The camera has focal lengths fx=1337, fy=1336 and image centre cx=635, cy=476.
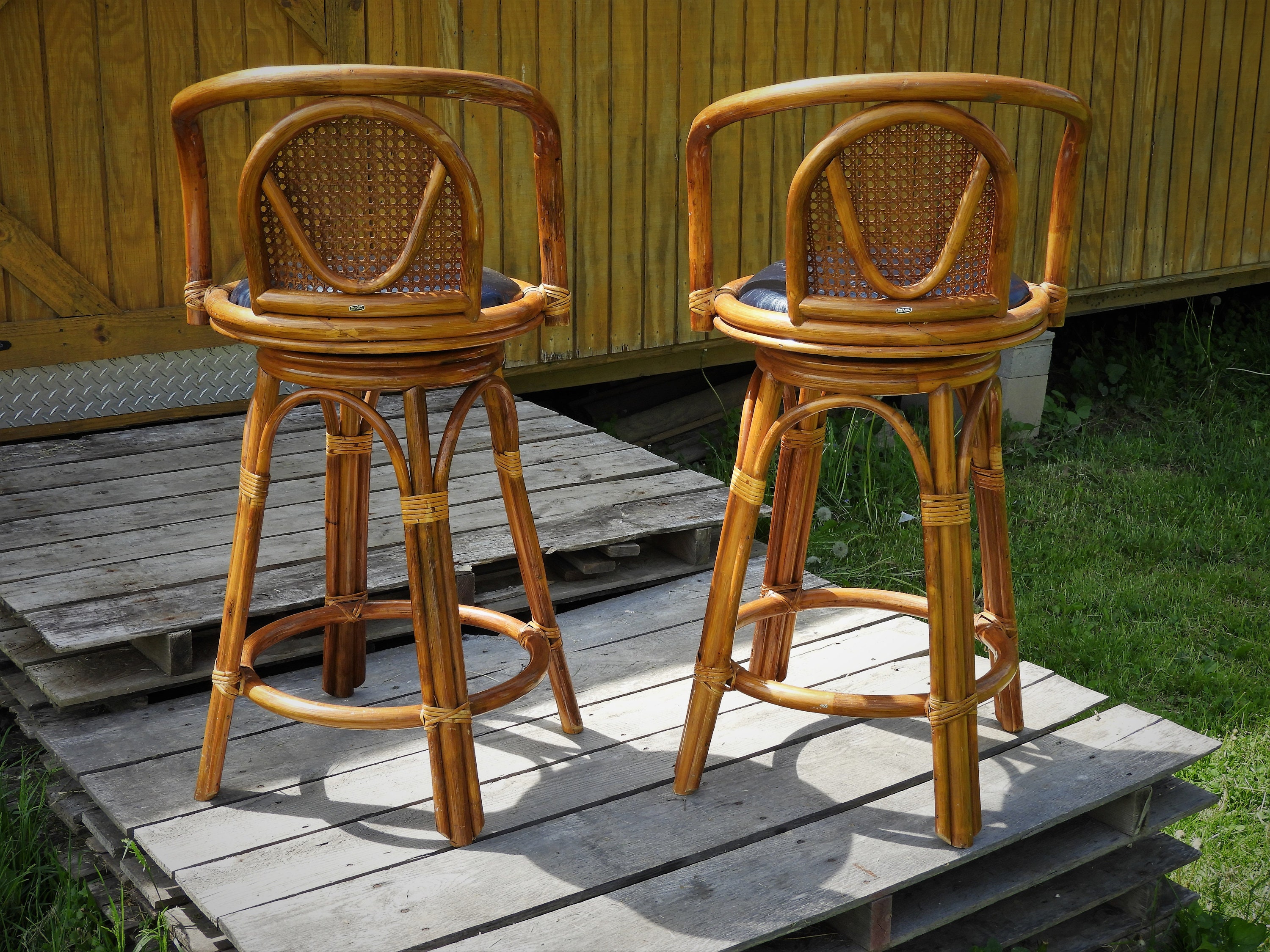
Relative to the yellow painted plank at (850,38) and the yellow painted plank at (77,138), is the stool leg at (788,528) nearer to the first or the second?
the yellow painted plank at (77,138)

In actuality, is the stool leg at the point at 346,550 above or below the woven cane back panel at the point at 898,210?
below

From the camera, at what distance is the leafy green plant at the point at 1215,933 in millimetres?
2697

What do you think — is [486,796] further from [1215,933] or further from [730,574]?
[1215,933]

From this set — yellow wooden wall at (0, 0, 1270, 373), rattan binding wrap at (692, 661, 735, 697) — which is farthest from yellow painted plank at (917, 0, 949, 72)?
rattan binding wrap at (692, 661, 735, 697)

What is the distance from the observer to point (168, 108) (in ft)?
13.5

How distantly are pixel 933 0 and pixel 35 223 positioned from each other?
146 inches

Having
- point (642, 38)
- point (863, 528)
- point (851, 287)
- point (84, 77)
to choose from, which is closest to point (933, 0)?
point (642, 38)

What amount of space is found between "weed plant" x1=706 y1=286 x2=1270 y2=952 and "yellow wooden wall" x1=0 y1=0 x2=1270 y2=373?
611 millimetres

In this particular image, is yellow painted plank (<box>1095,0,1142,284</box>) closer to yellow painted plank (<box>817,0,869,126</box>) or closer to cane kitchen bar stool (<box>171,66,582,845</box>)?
yellow painted plank (<box>817,0,869,126</box>)

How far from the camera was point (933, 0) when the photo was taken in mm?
5656

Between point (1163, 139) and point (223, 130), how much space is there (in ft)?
15.1

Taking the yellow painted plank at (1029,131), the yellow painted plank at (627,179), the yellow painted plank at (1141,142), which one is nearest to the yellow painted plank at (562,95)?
the yellow painted plank at (627,179)

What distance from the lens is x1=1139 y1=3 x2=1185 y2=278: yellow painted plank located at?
6445mm

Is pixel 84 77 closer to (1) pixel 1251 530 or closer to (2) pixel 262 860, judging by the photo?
(2) pixel 262 860
